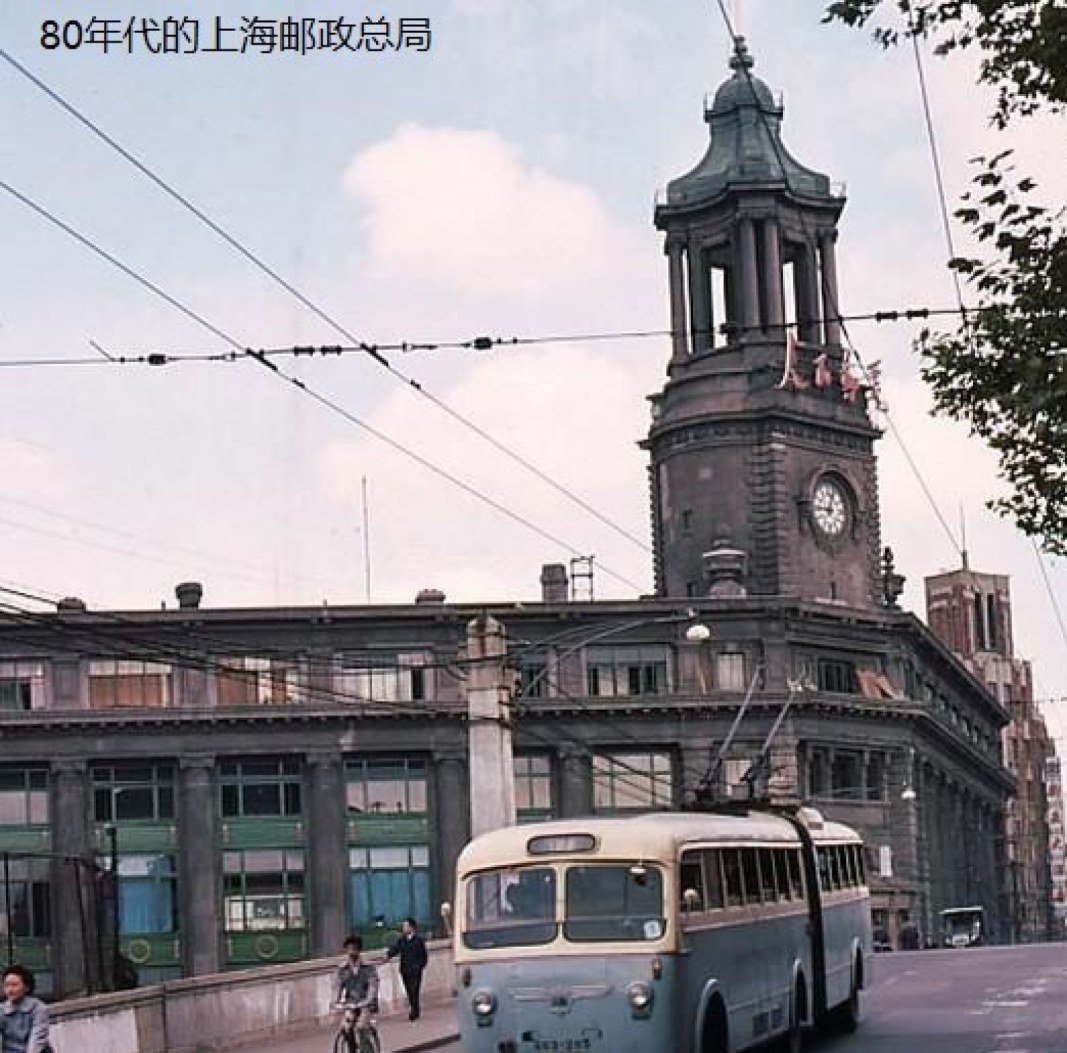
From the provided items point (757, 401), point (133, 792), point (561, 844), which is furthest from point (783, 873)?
point (757, 401)

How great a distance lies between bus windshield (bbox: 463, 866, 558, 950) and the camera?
23.5 m

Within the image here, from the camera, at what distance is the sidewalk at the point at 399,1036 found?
33219 mm

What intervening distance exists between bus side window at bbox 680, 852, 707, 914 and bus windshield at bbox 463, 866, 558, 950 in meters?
1.30

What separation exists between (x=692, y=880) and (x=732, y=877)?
5.70 ft

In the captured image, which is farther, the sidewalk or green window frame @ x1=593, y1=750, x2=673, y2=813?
green window frame @ x1=593, y1=750, x2=673, y2=813

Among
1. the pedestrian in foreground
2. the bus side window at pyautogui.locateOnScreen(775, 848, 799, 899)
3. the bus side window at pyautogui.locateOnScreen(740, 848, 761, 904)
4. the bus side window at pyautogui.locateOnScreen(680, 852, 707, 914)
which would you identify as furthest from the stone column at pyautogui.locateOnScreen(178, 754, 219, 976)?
the pedestrian in foreground

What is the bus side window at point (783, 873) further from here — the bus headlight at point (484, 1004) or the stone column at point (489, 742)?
the stone column at point (489, 742)

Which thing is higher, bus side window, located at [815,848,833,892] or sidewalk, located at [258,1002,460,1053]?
bus side window, located at [815,848,833,892]

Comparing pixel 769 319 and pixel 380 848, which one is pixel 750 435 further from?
pixel 380 848

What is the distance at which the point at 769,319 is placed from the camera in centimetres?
10056

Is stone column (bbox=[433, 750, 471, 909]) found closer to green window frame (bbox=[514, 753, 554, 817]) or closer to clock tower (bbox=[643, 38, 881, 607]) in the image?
green window frame (bbox=[514, 753, 554, 817])

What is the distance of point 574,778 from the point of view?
307 feet

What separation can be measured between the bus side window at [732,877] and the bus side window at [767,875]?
3.38ft

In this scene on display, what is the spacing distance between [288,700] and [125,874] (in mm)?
8958
